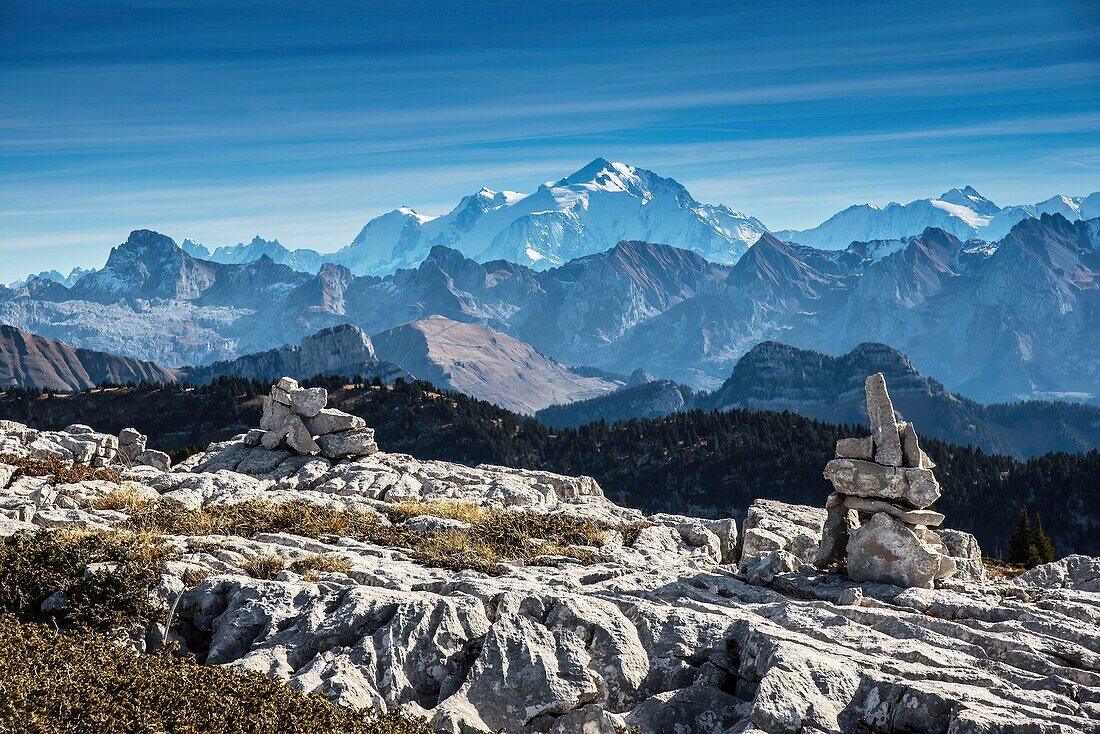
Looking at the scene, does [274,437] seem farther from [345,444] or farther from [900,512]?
[900,512]

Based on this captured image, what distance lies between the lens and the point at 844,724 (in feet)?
46.4

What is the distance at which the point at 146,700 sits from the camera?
1294 centimetres

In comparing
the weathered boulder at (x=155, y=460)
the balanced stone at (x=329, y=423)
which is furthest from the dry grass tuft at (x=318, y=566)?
the weathered boulder at (x=155, y=460)

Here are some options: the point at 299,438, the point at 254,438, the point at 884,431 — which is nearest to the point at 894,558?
the point at 884,431

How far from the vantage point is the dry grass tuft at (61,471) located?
119 feet

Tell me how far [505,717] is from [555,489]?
125 feet

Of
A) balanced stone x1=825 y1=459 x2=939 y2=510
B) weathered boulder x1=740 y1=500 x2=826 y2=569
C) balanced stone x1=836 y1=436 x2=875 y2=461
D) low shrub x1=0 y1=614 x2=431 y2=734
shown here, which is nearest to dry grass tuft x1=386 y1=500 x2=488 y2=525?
weathered boulder x1=740 y1=500 x2=826 y2=569

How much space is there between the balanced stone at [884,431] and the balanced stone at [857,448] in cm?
19

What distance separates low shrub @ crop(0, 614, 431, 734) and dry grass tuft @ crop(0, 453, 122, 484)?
24.2 meters

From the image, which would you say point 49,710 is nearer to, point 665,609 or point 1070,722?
point 665,609

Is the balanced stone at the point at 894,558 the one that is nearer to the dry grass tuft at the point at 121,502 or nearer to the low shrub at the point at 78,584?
the low shrub at the point at 78,584

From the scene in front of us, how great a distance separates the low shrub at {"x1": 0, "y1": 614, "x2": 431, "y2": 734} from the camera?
12219mm

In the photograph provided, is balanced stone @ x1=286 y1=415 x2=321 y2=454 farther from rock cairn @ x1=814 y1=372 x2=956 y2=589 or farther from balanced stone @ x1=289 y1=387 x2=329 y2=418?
rock cairn @ x1=814 y1=372 x2=956 y2=589

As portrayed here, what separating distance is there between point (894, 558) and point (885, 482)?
106 inches
